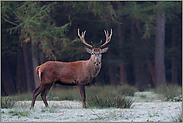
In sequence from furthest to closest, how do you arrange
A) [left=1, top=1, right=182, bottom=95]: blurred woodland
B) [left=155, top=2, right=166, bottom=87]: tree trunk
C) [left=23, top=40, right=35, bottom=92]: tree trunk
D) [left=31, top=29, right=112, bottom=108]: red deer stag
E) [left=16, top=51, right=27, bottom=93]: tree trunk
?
[left=16, top=51, right=27, bottom=93]: tree trunk, [left=155, top=2, right=166, bottom=87]: tree trunk, [left=23, top=40, right=35, bottom=92]: tree trunk, [left=1, top=1, right=182, bottom=95]: blurred woodland, [left=31, top=29, right=112, bottom=108]: red deer stag

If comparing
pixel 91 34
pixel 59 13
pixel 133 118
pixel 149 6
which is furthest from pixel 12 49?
pixel 133 118

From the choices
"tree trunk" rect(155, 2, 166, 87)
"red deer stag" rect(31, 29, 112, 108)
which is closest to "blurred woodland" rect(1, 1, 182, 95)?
"tree trunk" rect(155, 2, 166, 87)

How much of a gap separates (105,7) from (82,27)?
2850 millimetres

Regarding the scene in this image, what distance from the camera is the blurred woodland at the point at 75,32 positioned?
16188 mm

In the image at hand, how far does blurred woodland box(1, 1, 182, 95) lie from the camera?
1619 centimetres

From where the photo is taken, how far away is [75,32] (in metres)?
19.2

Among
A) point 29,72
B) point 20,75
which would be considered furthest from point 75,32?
point 20,75

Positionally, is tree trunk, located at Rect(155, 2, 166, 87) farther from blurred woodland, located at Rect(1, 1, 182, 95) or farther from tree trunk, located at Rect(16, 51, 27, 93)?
tree trunk, located at Rect(16, 51, 27, 93)

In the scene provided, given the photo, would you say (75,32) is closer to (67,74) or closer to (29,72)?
(29,72)

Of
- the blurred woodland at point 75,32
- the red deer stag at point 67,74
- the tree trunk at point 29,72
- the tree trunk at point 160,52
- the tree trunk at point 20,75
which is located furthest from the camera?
the tree trunk at point 20,75

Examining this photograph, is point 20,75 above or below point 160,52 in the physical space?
below

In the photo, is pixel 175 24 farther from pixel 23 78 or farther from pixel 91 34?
pixel 23 78

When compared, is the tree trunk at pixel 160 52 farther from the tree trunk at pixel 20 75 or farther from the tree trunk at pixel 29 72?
the tree trunk at pixel 20 75

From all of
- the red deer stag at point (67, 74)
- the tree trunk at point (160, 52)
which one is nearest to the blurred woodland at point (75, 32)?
the tree trunk at point (160, 52)
